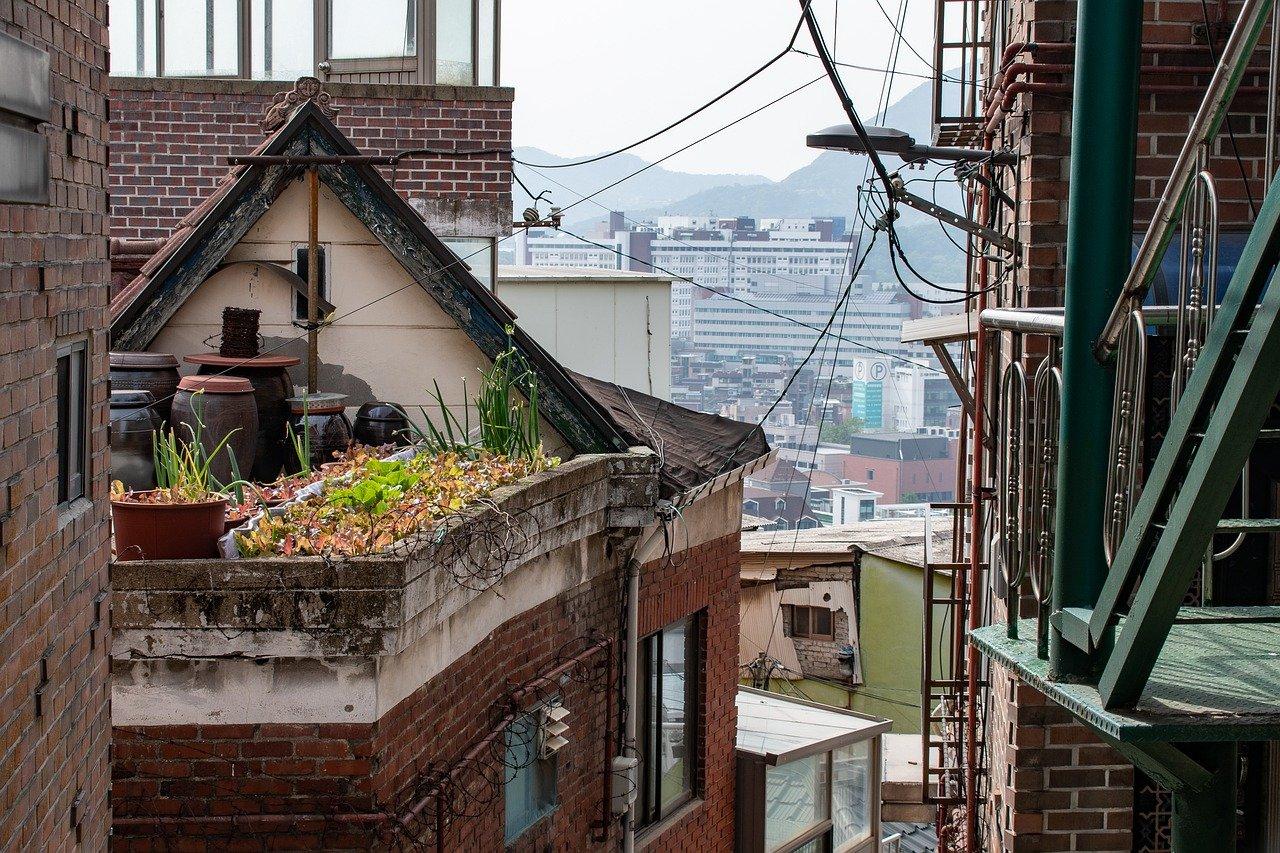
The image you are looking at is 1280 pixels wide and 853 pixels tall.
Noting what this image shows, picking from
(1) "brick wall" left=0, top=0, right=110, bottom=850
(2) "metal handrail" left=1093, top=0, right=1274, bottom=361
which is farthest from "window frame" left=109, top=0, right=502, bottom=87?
(2) "metal handrail" left=1093, top=0, right=1274, bottom=361

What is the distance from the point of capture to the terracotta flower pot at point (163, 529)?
5766 millimetres

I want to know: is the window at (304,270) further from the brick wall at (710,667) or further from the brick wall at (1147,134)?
the brick wall at (1147,134)

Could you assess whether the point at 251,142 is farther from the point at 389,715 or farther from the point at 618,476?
the point at 389,715

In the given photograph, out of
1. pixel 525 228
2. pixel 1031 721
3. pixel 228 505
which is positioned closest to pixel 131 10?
pixel 525 228

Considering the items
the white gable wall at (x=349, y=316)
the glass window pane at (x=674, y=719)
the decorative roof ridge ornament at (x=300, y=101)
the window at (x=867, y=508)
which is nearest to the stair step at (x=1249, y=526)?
the white gable wall at (x=349, y=316)

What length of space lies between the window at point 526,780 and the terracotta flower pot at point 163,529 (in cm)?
229

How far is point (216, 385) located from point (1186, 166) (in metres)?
6.10

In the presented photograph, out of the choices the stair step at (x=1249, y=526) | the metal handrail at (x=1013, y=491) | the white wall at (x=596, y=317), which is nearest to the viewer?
the stair step at (x=1249, y=526)

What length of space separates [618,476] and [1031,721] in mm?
3370

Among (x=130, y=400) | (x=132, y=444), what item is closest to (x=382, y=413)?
(x=130, y=400)

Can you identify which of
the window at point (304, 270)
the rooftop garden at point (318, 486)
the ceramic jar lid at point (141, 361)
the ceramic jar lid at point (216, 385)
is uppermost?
the window at point (304, 270)

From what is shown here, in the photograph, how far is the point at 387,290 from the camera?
974 centimetres

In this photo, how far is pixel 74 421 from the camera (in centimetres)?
462

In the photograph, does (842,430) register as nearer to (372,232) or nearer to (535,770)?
(372,232)
